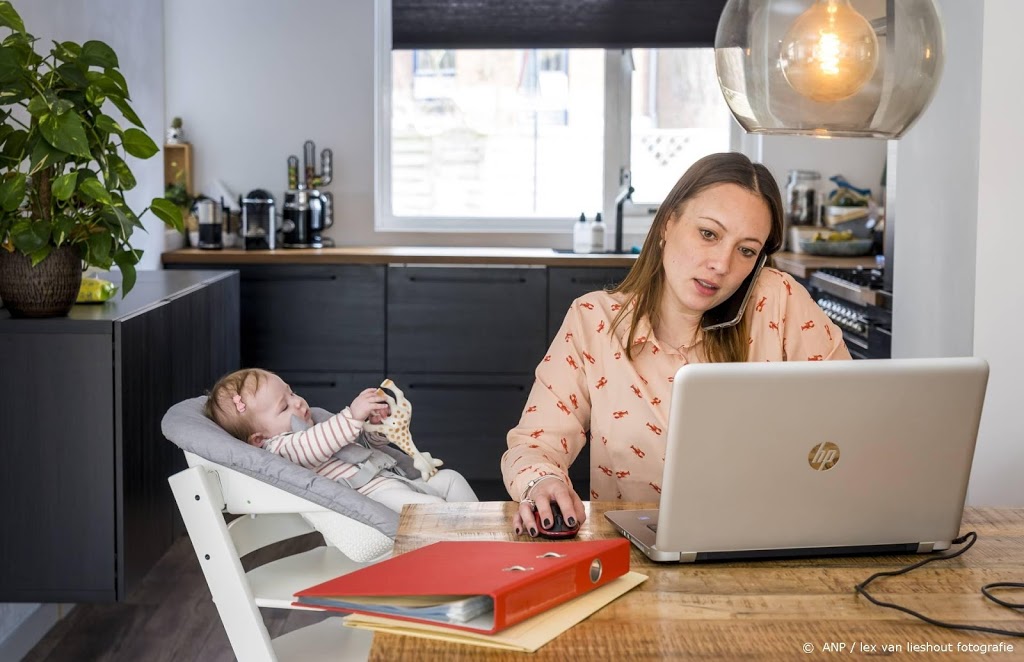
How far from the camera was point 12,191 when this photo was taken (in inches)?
94.5

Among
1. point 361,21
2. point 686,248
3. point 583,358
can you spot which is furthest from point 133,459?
point 361,21

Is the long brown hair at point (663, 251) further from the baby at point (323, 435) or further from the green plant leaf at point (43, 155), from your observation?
the green plant leaf at point (43, 155)

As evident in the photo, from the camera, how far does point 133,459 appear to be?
270 cm

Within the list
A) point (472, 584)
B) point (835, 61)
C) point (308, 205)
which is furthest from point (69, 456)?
point (308, 205)

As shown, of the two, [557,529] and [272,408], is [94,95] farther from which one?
[557,529]

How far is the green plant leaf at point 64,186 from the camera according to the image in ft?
8.02

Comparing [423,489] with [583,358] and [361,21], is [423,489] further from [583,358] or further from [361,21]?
[361,21]

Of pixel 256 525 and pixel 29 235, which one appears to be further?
pixel 29 235

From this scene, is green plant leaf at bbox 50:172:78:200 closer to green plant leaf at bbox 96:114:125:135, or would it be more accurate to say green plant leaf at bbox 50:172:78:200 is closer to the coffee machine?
green plant leaf at bbox 96:114:125:135

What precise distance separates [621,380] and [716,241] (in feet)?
1.01

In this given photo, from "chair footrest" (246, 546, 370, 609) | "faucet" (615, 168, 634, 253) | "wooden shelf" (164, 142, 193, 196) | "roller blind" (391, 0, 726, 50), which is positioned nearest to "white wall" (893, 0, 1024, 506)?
"chair footrest" (246, 546, 370, 609)

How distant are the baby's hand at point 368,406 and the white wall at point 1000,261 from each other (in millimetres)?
1338

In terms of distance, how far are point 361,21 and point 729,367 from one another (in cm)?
408

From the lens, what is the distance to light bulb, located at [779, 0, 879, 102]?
4.38ft
